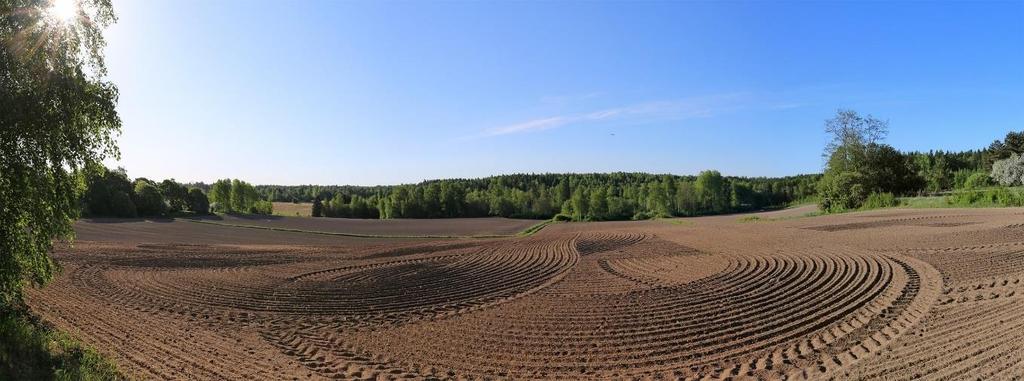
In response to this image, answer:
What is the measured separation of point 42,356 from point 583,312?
46.7ft

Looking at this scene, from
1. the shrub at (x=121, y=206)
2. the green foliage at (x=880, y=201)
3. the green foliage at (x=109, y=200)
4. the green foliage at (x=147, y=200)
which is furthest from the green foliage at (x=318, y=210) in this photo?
the green foliage at (x=880, y=201)

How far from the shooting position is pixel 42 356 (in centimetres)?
1086

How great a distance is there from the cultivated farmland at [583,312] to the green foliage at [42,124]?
3.53m

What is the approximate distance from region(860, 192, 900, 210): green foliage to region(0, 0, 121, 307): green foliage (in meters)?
63.3

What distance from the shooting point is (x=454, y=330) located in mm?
16141

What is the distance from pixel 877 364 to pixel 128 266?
1388 inches

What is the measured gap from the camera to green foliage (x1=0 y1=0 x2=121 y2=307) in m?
10.4

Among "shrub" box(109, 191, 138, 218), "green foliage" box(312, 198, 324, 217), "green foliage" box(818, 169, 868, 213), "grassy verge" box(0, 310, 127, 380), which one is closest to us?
"grassy verge" box(0, 310, 127, 380)

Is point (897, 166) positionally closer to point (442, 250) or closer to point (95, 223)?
point (442, 250)

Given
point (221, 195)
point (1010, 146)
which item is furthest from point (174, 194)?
point (1010, 146)

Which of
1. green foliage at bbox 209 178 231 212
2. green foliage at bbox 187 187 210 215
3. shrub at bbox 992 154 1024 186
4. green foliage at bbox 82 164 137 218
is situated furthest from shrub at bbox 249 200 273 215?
shrub at bbox 992 154 1024 186

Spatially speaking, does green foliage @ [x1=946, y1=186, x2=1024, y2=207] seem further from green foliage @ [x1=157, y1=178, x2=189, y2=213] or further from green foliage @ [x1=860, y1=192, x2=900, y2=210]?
green foliage @ [x1=157, y1=178, x2=189, y2=213]

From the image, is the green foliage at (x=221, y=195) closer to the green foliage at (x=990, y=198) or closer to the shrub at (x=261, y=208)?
the shrub at (x=261, y=208)

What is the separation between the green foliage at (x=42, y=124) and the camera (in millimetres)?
10375
